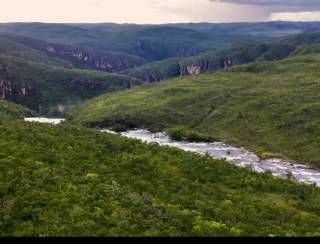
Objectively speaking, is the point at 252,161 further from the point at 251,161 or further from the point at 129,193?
the point at 129,193

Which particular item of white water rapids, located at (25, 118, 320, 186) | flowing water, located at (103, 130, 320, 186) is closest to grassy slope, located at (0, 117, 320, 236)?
white water rapids, located at (25, 118, 320, 186)

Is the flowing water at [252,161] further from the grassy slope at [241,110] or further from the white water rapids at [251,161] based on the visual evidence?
the grassy slope at [241,110]

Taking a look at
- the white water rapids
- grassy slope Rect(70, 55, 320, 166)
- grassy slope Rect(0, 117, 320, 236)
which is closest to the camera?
grassy slope Rect(0, 117, 320, 236)

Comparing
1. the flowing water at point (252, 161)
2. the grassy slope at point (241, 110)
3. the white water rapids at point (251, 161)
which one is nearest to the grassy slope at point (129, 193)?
the white water rapids at point (251, 161)

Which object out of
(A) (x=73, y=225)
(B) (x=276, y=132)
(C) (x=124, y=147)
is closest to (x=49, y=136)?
(C) (x=124, y=147)

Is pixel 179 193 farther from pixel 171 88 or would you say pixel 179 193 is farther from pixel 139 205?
pixel 171 88

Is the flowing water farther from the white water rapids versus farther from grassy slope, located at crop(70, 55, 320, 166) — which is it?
grassy slope, located at crop(70, 55, 320, 166)

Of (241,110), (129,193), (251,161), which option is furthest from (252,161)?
(129,193)
